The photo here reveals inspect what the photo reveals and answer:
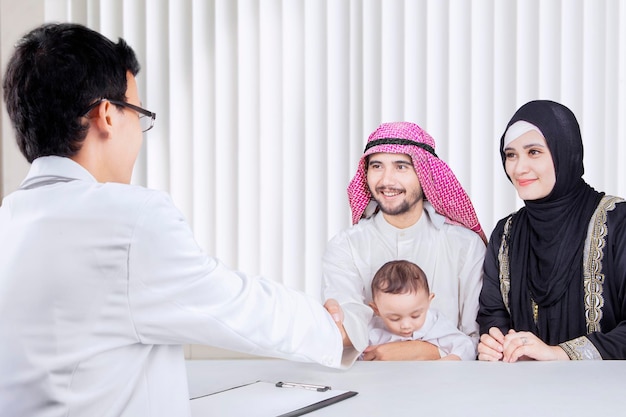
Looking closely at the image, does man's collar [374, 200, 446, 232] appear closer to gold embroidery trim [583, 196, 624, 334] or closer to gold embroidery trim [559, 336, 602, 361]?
gold embroidery trim [583, 196, 624, 334]

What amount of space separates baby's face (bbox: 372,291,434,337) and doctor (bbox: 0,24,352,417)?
4.13 feet

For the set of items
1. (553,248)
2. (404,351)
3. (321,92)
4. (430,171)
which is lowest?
(404,351)

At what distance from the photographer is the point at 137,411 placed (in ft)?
3.95

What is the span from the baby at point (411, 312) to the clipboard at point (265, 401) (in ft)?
3.11

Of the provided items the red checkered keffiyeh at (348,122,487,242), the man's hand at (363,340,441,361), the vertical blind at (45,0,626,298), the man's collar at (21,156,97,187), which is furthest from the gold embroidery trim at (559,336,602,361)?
the vertical blind at (45,0,626,298)

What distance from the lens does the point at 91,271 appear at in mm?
1120

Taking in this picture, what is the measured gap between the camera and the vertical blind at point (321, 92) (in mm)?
3906

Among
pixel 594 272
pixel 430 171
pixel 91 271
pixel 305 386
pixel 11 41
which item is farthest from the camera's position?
pixel 11 41

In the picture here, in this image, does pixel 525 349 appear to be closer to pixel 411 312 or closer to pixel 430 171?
pixel 411 312

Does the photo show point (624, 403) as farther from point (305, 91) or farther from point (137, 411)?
point (305, 91)

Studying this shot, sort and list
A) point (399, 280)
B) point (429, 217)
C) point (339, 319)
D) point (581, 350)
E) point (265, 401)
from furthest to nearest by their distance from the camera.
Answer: point (429, 217)
point (399, 280)
point (581, 350)
point (339, 319)
point (265, 401)

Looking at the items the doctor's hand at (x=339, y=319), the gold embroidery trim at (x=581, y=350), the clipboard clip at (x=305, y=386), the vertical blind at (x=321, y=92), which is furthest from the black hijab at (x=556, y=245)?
the vertical blind at (x=321, y=92)

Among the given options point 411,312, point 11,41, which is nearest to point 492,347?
point 411,312

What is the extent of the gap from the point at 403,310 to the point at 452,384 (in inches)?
35.2
